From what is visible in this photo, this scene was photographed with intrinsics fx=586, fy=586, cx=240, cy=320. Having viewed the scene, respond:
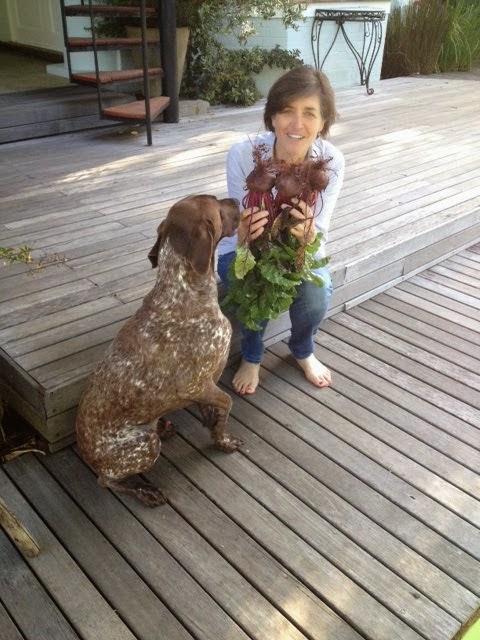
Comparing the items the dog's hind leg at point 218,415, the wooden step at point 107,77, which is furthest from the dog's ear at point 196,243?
the wooden step at point 107,77

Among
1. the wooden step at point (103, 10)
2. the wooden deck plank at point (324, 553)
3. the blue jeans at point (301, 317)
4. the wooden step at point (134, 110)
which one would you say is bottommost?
the wooden deck plank at point (324, 553)

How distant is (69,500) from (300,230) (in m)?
1.33

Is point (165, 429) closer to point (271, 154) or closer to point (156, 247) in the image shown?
point (156, 247)

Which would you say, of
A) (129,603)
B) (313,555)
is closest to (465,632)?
(313,555)

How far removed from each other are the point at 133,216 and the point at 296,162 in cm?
169

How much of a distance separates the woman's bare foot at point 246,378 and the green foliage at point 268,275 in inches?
13.5

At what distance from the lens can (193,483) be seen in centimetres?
225

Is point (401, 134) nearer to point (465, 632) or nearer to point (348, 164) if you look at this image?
point (348, 164)

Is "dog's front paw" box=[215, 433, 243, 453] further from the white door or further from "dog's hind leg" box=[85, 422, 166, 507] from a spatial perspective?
the white door

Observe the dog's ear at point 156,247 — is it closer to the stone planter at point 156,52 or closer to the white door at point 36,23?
the stone planter at point 156,52

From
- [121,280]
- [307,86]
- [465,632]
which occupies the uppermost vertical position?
[307,86]

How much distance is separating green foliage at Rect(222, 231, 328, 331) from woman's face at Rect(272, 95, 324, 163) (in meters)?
0.38

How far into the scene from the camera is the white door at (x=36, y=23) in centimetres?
724

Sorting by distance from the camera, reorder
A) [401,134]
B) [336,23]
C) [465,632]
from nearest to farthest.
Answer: [465,632] < [401,134] < [336,23]
